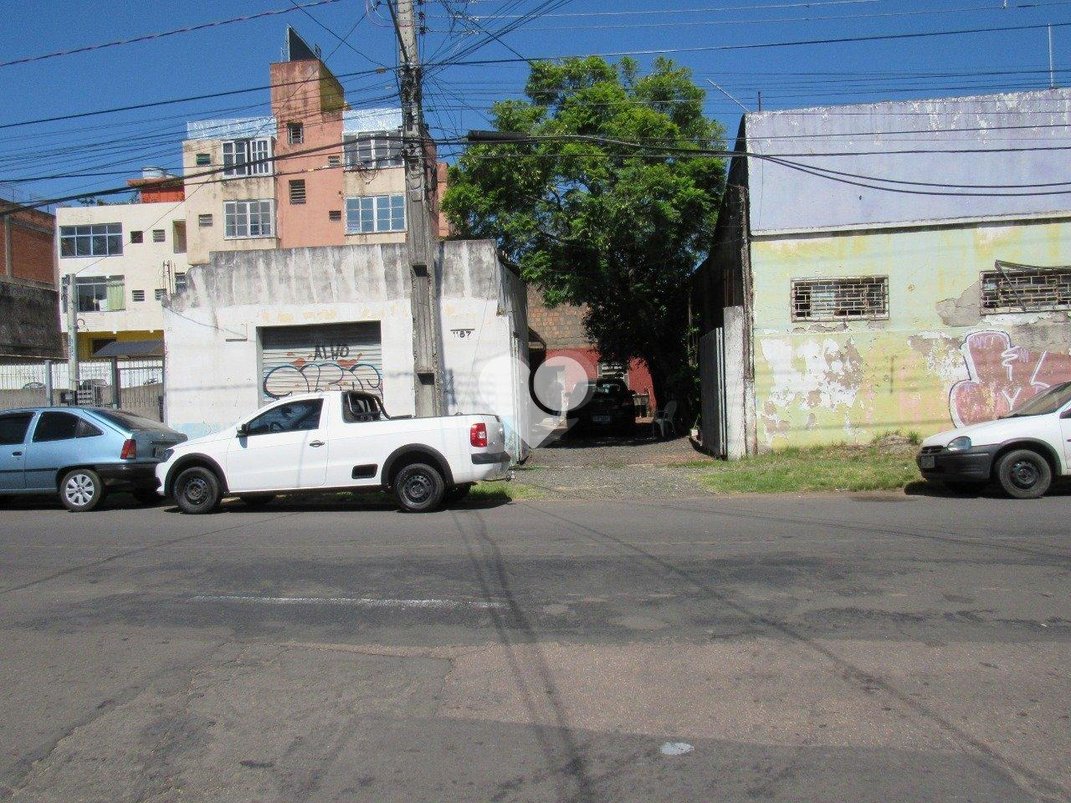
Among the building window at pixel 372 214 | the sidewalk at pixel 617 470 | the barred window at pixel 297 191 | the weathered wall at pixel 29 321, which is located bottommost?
the sidewalk at pixel 617 470

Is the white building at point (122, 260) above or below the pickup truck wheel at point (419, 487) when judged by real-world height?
above

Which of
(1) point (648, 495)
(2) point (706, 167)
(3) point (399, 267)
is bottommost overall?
→ (1) point (648, 495)

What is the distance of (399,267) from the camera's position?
17031mm

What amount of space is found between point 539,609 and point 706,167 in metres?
16.6

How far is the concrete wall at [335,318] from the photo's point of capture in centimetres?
1681

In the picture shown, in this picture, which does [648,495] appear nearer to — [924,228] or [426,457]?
[426,457]

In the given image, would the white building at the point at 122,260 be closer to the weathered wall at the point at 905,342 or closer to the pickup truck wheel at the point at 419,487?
the weathered wall at the point at 905,342

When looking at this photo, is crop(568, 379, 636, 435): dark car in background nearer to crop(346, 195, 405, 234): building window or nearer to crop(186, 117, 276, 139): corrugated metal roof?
crop(346, 195, 405, 234): building window

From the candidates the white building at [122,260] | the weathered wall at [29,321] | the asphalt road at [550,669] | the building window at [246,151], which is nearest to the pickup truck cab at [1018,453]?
the asphalt road at [550,669]

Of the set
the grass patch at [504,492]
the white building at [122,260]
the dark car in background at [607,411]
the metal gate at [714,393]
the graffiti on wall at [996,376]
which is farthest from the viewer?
the white building at [122,260]

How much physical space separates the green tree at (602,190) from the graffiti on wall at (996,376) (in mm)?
6664

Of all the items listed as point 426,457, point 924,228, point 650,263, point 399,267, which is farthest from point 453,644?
point 650,263

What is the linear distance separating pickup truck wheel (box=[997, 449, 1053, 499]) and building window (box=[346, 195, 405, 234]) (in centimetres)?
2924

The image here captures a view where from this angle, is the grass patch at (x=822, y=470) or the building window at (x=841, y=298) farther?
the building window at (x=841, y=298)
